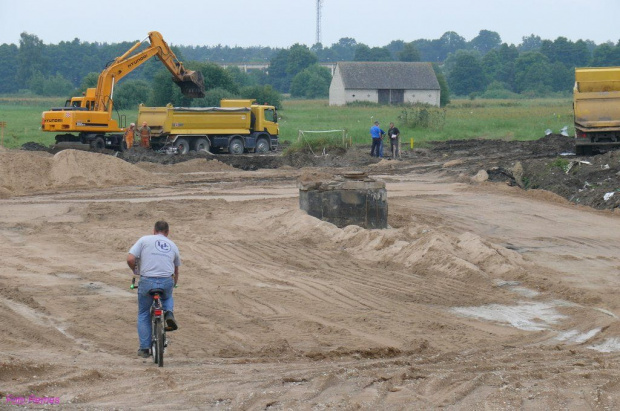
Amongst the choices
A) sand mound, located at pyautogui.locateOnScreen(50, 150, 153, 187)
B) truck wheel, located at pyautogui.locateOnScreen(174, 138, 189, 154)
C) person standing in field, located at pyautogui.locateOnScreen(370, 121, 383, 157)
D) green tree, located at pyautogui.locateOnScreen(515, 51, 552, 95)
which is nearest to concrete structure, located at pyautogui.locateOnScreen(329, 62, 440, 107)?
green tree, located at pyautogui.locateOnScreen(515, 51, 552, 95)

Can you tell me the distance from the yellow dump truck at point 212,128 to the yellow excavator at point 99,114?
1.70 meters

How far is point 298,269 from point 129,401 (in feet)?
24.5

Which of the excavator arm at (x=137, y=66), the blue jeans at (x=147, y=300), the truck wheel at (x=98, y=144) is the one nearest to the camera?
the blue jeans at (x=147, y=300)

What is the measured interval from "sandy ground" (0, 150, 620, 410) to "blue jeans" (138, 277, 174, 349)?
267mm

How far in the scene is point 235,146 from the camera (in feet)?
129

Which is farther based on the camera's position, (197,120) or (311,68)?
(311,68)

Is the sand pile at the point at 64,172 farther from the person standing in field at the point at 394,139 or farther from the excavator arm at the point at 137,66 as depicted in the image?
the person standing in field at the point at 394,139

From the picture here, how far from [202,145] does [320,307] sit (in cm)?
2715

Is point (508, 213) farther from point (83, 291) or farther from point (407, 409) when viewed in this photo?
point (407, 409)

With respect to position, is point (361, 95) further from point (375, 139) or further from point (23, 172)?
point (23, 172)

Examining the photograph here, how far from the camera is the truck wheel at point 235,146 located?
39.2m

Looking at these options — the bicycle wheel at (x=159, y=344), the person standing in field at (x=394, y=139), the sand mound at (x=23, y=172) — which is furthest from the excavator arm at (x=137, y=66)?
the bicycle wheel at (x=159, y=344)

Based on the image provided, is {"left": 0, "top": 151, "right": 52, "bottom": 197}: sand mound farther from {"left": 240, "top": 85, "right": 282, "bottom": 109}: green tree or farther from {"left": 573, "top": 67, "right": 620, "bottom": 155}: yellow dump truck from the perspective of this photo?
{"left": 240, "top": 85, "right": 282, "bottom": 109}: green tree

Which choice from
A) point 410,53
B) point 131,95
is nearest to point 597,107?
point 131,95
